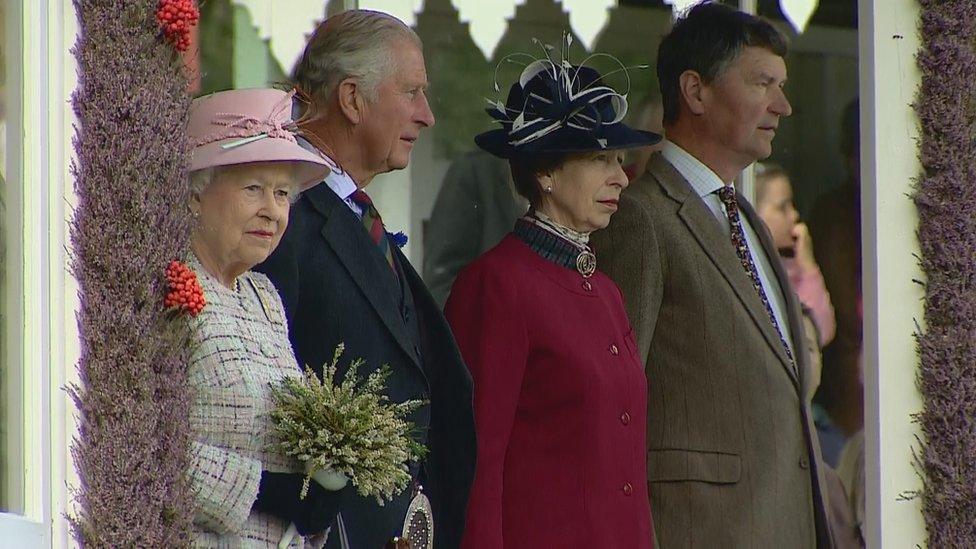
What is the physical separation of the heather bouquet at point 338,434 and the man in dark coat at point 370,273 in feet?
0.88

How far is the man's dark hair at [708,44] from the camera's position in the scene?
17.9 feet

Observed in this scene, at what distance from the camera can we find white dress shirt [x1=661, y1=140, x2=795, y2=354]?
5.29 metres

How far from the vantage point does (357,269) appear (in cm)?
428

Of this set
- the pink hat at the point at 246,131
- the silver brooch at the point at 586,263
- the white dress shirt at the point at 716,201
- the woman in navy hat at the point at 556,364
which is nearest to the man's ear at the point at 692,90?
the white dress shirt at the point at 716,201

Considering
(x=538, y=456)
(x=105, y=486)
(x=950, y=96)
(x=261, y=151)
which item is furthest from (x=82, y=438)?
(x=950, y=96)

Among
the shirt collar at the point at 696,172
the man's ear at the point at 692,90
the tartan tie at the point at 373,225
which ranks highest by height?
the man's ear at the point at 692,90

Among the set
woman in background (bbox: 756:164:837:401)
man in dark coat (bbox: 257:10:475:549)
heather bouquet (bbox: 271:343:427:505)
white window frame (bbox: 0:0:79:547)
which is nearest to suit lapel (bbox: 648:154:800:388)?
man in dark coat (bbox: 257:10:475:549)

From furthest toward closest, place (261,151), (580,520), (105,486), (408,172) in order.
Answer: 1. (408,172)
2. (580,520)
3. (261,151)
4. (105,486)

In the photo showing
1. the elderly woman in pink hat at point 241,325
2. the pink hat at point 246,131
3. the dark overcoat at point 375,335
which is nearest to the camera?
the elderly woman in pink hat at point 241,325

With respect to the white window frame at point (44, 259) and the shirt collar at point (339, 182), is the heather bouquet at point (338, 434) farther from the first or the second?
the shirt collar at point (339, 182)

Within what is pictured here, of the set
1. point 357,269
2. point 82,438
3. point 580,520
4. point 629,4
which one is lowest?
point 580,520

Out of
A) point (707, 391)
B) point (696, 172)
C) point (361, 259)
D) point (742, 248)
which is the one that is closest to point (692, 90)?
point (696, 172)

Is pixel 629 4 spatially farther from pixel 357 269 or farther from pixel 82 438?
pixel 82 438

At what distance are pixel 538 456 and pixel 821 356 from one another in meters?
2.44
